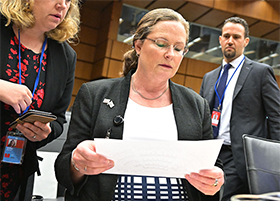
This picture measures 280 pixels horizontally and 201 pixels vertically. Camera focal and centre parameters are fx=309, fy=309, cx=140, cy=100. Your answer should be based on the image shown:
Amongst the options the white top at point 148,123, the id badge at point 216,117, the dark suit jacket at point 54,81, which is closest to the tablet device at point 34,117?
the dark suit jacket at point 54,81

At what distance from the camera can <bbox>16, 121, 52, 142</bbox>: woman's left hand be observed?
4.75ft

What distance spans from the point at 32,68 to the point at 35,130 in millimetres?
347

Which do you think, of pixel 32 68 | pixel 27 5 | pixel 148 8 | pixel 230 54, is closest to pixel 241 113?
pixel 230 54

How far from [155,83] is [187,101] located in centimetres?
19

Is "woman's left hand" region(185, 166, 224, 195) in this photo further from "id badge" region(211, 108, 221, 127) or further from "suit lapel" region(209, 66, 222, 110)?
"suit lapel" region(209, 66, 222, 110)

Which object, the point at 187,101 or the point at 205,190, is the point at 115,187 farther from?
the point at 187,101

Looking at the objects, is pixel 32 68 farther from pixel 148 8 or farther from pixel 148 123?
pixel 148 8

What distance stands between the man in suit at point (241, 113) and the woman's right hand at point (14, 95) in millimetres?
1846

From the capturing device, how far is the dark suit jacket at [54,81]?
5.07 feet

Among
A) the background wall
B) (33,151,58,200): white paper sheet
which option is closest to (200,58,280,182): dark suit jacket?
(33,151,58,200): white paper sheet

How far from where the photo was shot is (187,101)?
62.5 inches

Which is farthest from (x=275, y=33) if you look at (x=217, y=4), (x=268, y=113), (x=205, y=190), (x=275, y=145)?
(x=205, y=190)

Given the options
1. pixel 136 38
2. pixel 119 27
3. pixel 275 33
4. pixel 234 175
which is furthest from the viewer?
pixel 275 33

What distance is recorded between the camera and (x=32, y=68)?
5.30ft
